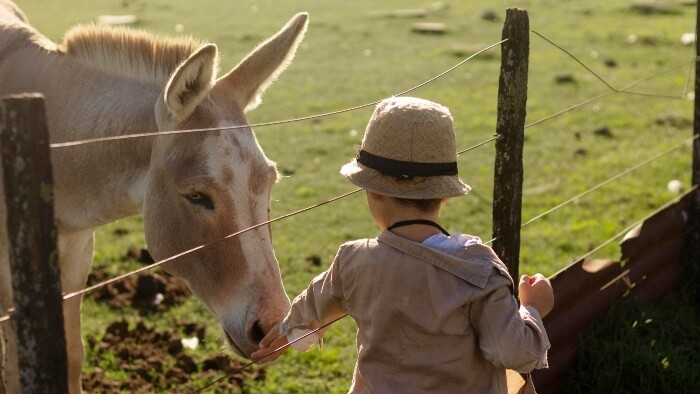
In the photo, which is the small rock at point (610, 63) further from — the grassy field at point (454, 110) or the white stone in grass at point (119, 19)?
the white stone in grass at point (119, 19)

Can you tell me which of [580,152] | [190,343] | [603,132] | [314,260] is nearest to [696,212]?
[314,260]

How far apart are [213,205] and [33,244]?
1470 mm

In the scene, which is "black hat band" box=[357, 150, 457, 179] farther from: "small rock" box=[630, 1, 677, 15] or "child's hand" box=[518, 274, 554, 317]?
"small rock" box=[630, 1, 677, 15]

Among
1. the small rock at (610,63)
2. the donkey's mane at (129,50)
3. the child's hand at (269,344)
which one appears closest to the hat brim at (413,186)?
the child's hand at (269,344)

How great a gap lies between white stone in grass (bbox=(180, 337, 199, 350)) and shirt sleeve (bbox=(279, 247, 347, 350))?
270cm

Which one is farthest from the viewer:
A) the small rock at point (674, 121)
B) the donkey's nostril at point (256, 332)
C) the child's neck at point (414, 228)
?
the small rock at point (674, 121)

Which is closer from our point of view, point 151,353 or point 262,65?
point 262,65

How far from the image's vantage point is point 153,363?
541 cm

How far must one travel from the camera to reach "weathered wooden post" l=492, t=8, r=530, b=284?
380 cm

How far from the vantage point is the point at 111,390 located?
16.8ft

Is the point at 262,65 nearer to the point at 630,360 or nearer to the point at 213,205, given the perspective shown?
the point at 213,205

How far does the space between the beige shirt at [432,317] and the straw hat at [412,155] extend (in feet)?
0.51

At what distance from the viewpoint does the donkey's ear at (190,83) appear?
3.55 meters

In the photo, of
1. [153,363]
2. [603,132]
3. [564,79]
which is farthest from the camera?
[564,79]
